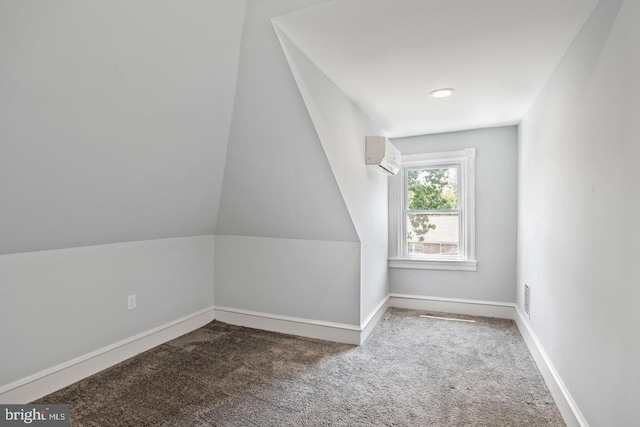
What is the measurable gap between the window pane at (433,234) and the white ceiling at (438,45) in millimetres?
1543

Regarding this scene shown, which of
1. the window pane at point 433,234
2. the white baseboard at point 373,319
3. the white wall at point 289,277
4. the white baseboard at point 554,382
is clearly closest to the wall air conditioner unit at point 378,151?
the white wall at point 289,277

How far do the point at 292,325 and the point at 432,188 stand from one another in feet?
7.89

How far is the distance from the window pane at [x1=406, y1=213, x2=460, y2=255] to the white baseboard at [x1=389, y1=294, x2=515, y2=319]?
0.58 m

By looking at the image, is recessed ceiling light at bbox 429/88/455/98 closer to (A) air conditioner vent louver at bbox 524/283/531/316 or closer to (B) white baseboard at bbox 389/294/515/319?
(A) air conditioner vent louver at bbox 524/283/531/316

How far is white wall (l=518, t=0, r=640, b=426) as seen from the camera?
133cm

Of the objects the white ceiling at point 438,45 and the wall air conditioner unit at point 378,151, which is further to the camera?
the wall air conditioner unit at point 378,151

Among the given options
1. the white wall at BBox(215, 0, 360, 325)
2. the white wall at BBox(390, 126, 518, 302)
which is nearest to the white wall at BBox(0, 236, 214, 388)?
the white wall at BBox(215, 0, 360, 325)

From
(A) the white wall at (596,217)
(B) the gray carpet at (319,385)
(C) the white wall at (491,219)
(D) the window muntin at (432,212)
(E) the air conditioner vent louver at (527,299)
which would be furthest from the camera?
(D) the window muntin at (432,212)

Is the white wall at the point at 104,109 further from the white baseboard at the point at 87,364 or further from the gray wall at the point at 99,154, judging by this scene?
the white baseboard at the point at 87,364

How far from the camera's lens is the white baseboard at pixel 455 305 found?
3.90 meters

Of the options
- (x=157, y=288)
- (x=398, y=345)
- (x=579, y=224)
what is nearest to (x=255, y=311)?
(x=157, y=288)

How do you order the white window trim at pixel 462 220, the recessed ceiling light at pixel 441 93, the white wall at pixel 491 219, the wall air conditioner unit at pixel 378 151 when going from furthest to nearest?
the white window trim at pixel 462 220
the white wall at pixel 491 219
the wall air conditioner unit at pixel 378 151
the recessed ceiling light at pixel 441 93

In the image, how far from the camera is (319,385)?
7.81ft

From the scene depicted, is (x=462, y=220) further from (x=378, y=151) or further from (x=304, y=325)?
(x=304, y=325)
